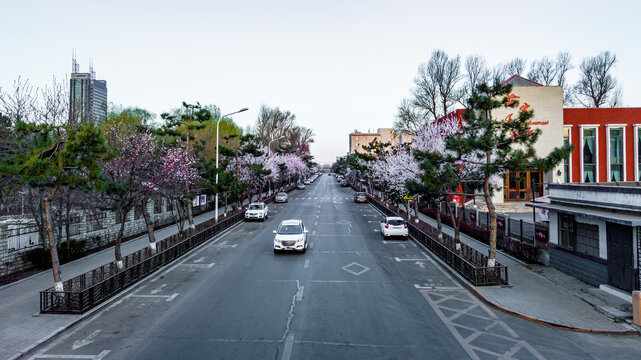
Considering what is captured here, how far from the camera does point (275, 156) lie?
61719mm

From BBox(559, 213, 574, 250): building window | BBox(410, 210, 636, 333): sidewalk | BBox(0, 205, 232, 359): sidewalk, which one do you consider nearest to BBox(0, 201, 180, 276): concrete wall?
BBox(0, 205, 232, 359): sidewalk

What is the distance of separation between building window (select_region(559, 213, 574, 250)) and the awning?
50cm

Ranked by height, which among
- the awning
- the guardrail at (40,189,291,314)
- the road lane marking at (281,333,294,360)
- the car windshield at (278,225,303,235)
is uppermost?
the awning

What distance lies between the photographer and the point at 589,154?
39125mm

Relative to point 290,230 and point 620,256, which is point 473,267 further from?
point 290,230

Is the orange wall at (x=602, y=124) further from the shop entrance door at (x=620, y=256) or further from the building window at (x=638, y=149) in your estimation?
the shop entrance door at (x=620, y=256)

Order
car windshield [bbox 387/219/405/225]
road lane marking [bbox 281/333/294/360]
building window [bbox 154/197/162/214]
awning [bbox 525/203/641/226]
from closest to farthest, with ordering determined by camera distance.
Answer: road lane marking [bbox 281/333/294/360]
awning [bbox 525/203/641/226]
car windshield [bbox 387/219/405/225]
building window [bbox 154/197/162/214]

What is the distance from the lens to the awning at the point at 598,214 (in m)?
11.1

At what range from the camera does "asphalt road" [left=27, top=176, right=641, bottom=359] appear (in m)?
8.26

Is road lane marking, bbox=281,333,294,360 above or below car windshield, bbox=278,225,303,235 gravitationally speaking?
below

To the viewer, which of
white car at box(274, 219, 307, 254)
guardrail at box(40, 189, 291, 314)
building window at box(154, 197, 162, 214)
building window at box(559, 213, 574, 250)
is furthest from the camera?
building window at box(154, 197, 162, 214)

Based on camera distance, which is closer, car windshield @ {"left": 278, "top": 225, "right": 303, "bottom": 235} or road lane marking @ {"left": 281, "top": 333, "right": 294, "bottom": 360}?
road lane marking @ {"left": 281, "top": 333, "right": 294, "bottom": 360}

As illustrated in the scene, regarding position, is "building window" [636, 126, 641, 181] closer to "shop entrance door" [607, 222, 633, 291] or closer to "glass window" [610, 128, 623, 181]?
"glass window" [610, 128, 623, 181]

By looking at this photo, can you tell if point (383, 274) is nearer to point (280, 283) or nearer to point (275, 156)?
point (280, 283)
